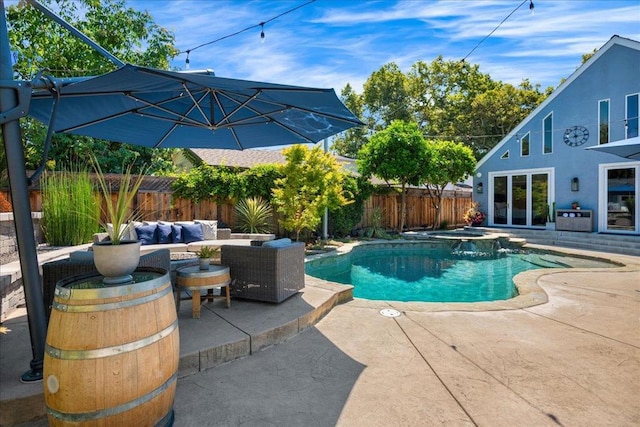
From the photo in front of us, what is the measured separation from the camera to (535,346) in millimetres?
2881

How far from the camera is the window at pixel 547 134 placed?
12094 mm

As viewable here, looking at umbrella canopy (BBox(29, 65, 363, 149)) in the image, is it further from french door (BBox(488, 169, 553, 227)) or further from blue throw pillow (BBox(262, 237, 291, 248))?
french door (BBox(488, 169, 553, 227))

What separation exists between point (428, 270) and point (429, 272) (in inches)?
8.0

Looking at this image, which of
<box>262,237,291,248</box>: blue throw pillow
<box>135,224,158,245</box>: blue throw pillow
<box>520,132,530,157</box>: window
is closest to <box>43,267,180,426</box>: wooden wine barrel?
<box>262,237,291,248</box>: blue throw pillow

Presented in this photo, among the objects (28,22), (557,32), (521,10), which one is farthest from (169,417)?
(28,22)

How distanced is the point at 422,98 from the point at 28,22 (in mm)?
21138

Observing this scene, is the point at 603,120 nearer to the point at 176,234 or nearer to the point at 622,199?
the point at 622,199

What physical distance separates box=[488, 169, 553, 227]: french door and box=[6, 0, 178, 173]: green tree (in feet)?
42.7

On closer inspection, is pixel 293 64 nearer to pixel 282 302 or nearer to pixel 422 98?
pixel 282 302

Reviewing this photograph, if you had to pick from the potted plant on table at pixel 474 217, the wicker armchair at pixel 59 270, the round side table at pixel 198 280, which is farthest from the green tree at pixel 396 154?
the wicker armchair at pixel 59 270

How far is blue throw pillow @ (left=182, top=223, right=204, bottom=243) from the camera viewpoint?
6.86 m

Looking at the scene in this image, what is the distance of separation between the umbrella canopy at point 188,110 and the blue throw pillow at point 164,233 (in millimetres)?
2447

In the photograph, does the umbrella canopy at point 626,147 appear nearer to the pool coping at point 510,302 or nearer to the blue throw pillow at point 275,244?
the pool coping at point 510,302

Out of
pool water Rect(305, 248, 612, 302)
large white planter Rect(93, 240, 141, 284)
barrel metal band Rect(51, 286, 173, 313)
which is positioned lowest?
pool water Rect(305, 248, 612, 302)
